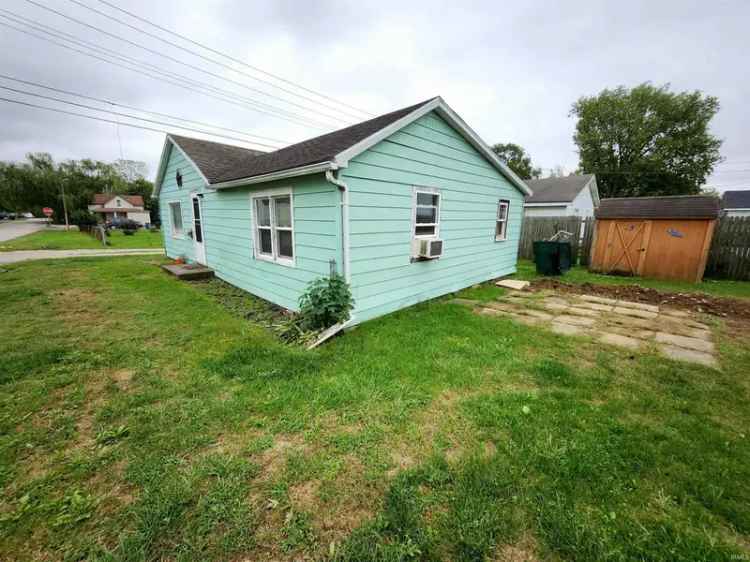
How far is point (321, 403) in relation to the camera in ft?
9.29

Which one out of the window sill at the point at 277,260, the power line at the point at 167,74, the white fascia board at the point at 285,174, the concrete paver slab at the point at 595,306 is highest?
the power line at the point at 167,74

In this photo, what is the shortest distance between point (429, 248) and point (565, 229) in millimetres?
8773

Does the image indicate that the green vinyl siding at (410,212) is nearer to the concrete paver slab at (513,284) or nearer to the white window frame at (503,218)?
the white window frame at (503,218)

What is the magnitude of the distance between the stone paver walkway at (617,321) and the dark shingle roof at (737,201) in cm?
3458

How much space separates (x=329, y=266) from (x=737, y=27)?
769 inches

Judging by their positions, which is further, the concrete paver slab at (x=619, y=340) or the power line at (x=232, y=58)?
the power line at (x=232, y=58)

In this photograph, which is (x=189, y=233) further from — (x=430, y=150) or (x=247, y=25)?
(x=430, y=150)

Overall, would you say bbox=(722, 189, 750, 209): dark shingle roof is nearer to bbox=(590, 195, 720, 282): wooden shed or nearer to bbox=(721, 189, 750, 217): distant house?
bbox=(721, 189, 750, 217): distant house

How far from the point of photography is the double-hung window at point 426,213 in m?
5.66

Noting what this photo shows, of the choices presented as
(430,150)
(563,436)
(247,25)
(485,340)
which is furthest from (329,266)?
(247,25)

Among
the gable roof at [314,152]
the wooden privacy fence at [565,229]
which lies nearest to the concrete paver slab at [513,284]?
the gable roof at [314,152]

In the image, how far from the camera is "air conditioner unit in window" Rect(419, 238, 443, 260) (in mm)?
5605

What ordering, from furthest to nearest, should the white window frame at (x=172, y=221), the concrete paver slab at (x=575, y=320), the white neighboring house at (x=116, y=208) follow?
1. the white neighboring house at (x=116, y=208)
2. the white window frame at (x=172, y=221)
3. the concrete paver slab at (x=575, y=320)

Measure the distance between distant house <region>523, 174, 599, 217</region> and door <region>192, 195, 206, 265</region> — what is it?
1614cm
